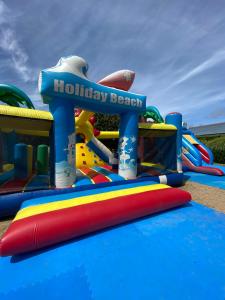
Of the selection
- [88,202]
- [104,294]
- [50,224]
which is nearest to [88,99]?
[88,202]

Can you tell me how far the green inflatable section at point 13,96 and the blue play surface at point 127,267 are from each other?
19.6ft

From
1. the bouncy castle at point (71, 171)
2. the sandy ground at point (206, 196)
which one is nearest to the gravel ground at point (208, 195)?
the sandy ground at point (206, 196)

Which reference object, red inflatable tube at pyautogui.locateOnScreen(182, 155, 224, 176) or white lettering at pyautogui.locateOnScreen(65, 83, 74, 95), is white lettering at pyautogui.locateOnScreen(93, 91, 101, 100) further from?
red inflatable tube at pyautogui.locateOnScreen(182, 155, 224, 176)

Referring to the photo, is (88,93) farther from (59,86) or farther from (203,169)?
(203,169)

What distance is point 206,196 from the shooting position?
14.7 feet

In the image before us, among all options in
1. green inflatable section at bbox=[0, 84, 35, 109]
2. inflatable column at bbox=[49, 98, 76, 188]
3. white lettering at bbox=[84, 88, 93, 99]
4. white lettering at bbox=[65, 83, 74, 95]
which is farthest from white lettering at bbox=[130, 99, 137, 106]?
green inflatable section at bbox=[0, 84, 35, 109]

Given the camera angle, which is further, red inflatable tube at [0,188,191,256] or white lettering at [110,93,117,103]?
white lettering at [110,93,117,103]

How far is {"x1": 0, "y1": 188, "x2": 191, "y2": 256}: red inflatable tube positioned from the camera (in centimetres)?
205

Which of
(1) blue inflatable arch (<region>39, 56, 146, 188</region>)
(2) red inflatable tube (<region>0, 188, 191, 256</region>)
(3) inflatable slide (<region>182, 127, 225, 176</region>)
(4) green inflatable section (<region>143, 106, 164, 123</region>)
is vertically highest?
(4) green inflatable section (<region>143, 106, 164, 123</region>)

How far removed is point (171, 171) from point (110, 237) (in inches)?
152

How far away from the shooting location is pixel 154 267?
74.4 inches

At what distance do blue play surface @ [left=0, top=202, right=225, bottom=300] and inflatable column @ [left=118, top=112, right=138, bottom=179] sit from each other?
81.2 inches

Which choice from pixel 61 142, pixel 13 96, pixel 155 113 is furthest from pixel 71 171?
pixel 155 113

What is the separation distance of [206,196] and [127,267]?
11.2 ft
